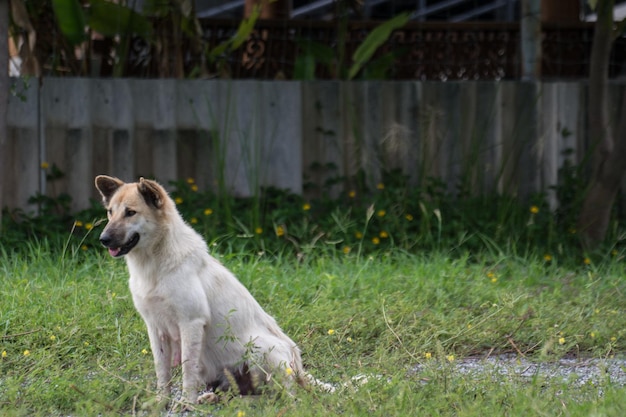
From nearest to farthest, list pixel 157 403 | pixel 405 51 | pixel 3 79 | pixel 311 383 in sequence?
pixel 157 403 → pixel 311 383 → pixel 3 79 → pixel 405 51

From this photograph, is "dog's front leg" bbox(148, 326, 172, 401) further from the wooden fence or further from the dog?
the wooden fence

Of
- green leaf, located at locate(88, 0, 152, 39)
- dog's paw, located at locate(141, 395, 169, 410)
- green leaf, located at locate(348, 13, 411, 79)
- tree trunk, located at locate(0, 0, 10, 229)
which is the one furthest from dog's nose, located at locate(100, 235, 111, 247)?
green leaf, located at locate(348, 13, 411, 79)

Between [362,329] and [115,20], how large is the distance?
14.8 ft

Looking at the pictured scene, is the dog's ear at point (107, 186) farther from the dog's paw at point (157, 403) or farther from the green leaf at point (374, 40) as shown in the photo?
the green leaf at point (374, 40)

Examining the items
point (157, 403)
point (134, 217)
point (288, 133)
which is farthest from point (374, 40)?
point (157, 403)

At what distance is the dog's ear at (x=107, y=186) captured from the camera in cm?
477

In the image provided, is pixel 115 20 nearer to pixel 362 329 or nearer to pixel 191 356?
pixel 362 329

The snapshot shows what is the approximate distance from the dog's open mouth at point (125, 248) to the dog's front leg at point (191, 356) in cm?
48

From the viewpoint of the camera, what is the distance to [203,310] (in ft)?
14.7

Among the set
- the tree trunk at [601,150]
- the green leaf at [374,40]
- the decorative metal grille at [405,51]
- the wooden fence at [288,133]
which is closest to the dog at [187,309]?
the wooden fence at [288,133]

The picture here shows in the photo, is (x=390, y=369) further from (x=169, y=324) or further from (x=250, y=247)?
(x=250, y=247)

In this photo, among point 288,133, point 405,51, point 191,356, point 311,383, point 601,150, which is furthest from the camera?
point 405,51

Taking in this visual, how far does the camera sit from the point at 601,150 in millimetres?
8570

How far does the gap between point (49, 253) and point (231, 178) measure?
7.16 feet
